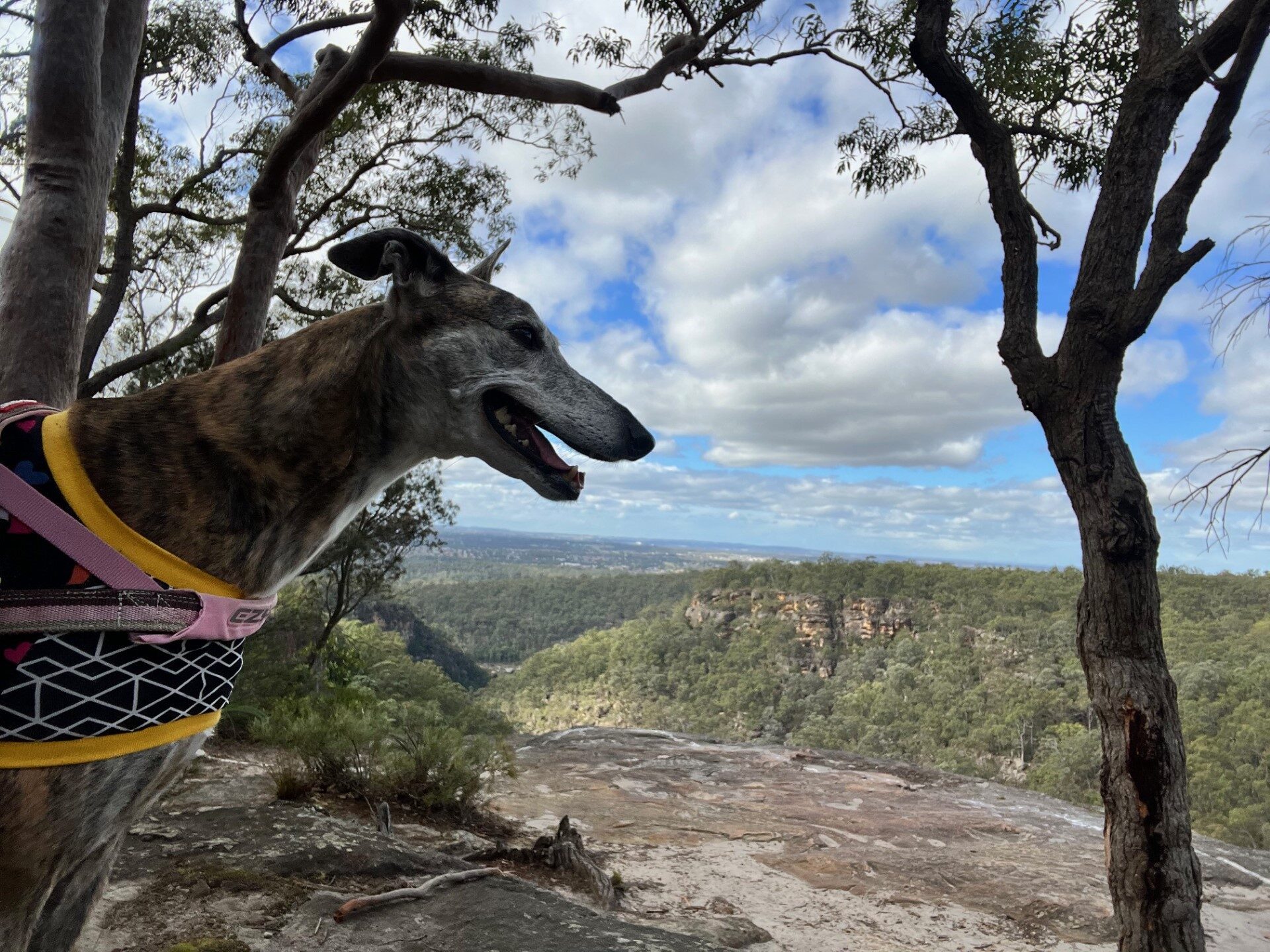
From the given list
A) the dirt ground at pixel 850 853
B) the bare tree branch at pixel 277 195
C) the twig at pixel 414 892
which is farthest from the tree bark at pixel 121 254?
the twig at pixel 414 892

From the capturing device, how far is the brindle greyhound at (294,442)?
1.39 meters

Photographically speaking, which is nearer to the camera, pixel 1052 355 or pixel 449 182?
pixel 1052 355

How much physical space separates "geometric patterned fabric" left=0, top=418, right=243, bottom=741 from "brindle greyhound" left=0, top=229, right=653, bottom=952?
0.24ft

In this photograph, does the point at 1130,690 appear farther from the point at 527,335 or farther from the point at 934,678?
the point at 934,678

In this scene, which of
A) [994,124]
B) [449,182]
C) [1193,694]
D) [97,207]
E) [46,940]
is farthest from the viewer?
Result: [1193,694]

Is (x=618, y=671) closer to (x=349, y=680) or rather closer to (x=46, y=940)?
(x=349, y=680)

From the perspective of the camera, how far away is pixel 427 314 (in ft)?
6.28

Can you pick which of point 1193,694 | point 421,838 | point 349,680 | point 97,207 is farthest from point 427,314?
point 1193,694

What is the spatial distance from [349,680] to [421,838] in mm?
7618

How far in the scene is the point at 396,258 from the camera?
1.90m

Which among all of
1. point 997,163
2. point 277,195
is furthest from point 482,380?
point 277,195

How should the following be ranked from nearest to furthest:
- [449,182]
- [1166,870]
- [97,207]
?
1. [1166,870]
2. [97,207]
3. [449,182]

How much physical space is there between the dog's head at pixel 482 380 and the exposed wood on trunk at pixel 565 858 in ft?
12.3

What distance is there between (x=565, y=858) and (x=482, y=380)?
Result: 415cm
